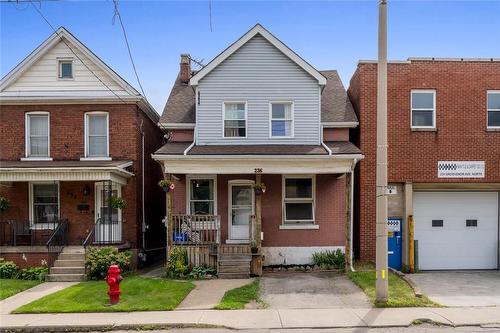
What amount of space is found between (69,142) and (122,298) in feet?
26.4

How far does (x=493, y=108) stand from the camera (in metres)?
15.4

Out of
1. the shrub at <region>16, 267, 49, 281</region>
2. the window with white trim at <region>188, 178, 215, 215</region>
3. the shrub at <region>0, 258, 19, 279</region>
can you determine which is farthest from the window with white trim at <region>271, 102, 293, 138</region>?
the shrub at <region>0, 258, 19, 279</region>

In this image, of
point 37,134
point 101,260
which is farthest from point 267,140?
point 37,134

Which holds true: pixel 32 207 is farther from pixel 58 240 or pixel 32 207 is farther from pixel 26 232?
pixel 58 240

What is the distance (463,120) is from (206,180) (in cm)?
980

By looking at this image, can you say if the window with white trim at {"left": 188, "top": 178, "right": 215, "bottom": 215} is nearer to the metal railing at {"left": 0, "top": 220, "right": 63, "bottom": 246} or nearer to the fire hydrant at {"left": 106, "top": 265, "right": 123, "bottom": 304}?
the metal railing at {"left": 0, "top": 220, "right": 63, "bottom": 246}

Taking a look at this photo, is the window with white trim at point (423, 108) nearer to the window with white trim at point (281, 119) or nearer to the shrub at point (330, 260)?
the window with white trim at point (281, 119)

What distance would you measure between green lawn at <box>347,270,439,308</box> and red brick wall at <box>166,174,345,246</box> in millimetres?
2187

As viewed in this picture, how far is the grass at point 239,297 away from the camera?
9.57 m

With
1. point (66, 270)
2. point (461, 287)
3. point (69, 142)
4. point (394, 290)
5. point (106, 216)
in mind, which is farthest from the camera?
point (69, 142)

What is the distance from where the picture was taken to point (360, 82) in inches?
600

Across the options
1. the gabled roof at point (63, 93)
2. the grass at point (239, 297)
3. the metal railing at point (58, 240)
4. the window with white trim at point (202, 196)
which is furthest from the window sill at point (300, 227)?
the metal railing at point (58, 240)

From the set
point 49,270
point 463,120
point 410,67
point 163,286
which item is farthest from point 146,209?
point 463,120

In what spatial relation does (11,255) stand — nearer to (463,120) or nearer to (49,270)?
(49,270)
